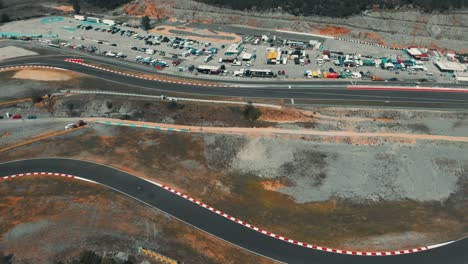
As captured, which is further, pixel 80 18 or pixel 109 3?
pixel 109 3

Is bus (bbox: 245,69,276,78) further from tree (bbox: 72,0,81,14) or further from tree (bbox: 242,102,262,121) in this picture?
tree (bbox: 72,0,81,14)

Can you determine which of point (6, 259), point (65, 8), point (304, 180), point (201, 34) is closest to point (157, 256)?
point (6, 259)

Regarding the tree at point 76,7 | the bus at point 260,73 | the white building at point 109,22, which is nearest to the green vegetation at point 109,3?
the tree at point 76,7

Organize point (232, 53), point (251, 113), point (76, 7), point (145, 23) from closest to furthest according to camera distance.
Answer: point (251, 113), point (232, 53), point (145, 23), point (76, 7)

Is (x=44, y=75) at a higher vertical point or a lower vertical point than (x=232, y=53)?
lower

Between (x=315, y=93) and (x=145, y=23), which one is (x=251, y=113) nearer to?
(x=315, y=93)

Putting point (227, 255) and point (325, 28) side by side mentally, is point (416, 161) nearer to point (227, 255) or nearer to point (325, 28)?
point (227, 255)
